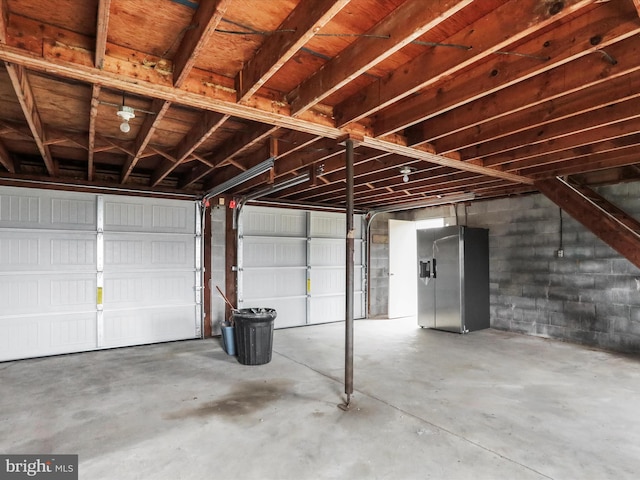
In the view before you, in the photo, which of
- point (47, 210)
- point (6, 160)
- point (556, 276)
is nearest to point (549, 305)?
point (556, 276)

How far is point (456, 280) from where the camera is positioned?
6.50 m

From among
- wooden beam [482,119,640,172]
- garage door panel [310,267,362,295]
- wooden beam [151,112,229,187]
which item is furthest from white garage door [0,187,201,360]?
wooden beam [482,119,640,172]

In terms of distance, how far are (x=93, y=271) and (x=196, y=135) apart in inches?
121

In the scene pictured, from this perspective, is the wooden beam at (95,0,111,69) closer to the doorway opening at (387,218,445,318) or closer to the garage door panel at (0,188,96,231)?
the garage door panel at (0,188,96,231)

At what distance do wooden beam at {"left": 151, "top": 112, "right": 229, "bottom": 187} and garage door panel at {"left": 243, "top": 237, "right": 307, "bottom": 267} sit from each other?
214 cm

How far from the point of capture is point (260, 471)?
93.2 inches

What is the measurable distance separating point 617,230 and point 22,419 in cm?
626

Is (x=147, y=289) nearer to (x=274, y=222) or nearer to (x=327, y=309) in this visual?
(x=274, y=222)

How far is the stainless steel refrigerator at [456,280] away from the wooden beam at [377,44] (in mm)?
4681

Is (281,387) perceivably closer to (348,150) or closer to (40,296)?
(348,150)

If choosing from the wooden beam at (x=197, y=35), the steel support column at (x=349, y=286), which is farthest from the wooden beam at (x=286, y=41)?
the steel support column at (x=349, y=286)

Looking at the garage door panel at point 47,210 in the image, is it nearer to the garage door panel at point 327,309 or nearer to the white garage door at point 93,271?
the white garage door at point 93,271

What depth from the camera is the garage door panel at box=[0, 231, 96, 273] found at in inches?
191

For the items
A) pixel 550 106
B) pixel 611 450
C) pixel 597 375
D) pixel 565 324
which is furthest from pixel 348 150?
pixel 565 324
